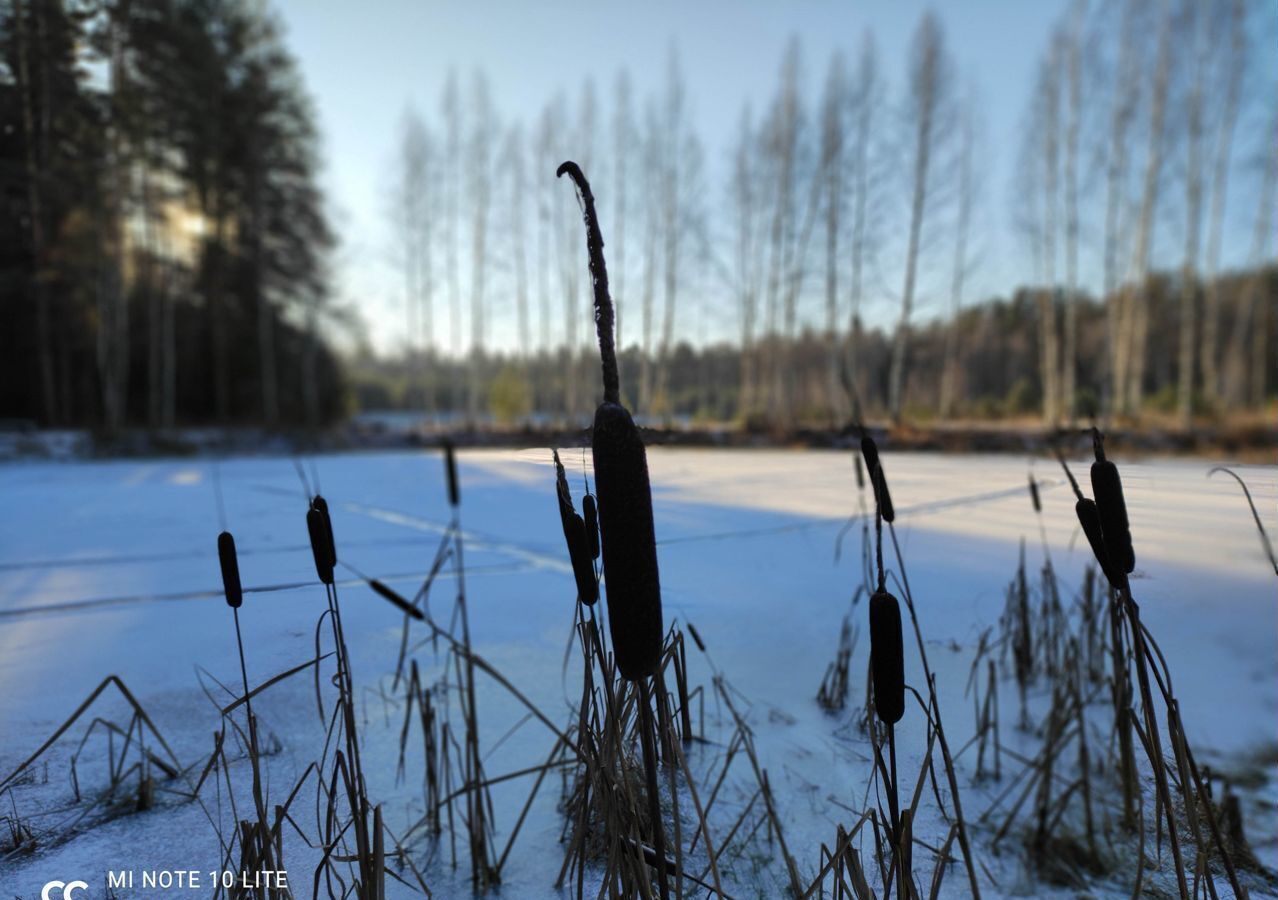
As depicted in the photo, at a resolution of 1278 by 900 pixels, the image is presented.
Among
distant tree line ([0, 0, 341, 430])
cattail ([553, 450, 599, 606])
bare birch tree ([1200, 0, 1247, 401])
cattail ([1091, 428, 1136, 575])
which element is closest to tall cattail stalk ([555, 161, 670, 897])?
cattail ([553, 450, 599, 606])

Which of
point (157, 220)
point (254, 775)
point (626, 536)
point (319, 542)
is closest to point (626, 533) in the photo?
point (626, 536)

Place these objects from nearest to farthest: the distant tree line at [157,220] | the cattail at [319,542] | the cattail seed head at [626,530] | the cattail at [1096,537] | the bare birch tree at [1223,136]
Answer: the cattail seed head at [626,530]
the cattail at [1096,537]
the cattail at [319,542]
the distant tree line at [157,220]
the bare birch tree at [1223,136]

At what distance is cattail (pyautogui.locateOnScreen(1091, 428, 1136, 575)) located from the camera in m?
0.54

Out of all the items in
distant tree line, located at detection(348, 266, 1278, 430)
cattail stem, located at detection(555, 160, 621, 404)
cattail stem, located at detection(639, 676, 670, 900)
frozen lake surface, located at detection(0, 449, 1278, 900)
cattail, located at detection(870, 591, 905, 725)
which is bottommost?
frozen lake surface, located at detection(0, 449, 1278, 900)

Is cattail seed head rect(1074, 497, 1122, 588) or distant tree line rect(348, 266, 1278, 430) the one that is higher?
distant tree line rect(348, 266, 1278, 430)

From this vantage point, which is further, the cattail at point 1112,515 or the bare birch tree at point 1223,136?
the bare birch tree at point 1223,136

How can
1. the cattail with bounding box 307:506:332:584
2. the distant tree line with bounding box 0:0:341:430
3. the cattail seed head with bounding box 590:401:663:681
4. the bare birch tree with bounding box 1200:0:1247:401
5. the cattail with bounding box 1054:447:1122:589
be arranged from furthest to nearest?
the bare birch tree with bounding box 1200:0:1247:401 → the distant tree line with bounding box 0:0:341:430 → the cattail with bounding box 307:506:332:584 → the cattail with bounding box 1054:447:1122:589 → the cattail seed head with bounding box 590:401:663:681

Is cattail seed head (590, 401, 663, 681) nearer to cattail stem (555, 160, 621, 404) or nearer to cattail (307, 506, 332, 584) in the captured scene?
cattail stem (555, 160, 621, 404)

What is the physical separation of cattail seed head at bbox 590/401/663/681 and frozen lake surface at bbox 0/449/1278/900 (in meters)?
0.18

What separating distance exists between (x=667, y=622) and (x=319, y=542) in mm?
418

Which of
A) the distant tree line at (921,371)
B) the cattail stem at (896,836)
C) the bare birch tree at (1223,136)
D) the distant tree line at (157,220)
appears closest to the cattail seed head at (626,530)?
the cattail stem at (896,836)

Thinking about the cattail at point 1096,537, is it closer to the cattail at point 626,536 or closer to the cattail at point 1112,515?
the cattail at point 1112,515

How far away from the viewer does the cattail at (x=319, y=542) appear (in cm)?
67

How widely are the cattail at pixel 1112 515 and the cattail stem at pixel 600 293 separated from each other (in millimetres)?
408
